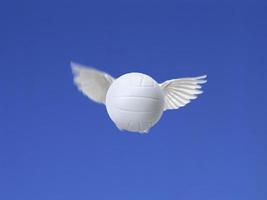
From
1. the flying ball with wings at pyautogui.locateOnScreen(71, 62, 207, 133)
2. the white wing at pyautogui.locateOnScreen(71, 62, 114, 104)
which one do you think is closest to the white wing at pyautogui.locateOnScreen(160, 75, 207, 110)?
the flying ball with wings at pyautogui.locateOnScreen(71, 62, 207, 133)

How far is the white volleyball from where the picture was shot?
2.40 metres

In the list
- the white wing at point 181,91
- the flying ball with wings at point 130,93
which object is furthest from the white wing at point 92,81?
the white wing at point 181,91

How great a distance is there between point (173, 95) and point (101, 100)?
1.03 feet

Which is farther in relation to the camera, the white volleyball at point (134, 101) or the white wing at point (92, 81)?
the white wing at point (92, 81)

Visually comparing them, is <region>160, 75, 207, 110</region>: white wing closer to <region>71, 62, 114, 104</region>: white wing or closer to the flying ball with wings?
the flying ball with wings

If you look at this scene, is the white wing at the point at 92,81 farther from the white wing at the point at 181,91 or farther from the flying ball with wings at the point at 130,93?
the white wing at the point at 181,91

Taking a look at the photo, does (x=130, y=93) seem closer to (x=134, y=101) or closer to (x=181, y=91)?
(x=134, y=101)

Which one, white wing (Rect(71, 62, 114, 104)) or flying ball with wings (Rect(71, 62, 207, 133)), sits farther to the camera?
white wing (Rect(71, 62, 114, 104))

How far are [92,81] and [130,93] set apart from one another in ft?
0.77

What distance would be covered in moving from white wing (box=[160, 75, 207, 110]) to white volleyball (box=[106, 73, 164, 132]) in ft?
0.57

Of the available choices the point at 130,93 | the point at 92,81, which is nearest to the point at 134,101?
the point at 130,93

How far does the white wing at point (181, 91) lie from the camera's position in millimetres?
2646

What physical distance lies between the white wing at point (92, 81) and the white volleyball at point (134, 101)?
8 cm

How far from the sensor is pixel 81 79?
2.56 metres
